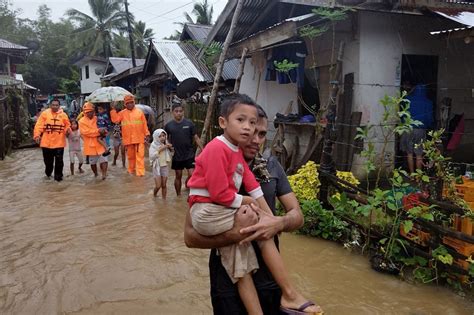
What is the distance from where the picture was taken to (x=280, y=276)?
205cm

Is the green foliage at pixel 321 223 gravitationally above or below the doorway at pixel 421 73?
below

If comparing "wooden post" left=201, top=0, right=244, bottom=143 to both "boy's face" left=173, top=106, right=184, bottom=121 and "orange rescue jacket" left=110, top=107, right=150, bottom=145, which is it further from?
"orange rescue jacket" left=110, top=107, right=150, bottom=145

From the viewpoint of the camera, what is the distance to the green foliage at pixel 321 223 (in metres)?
5.20

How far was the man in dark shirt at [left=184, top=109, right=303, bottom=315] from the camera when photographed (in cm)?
200

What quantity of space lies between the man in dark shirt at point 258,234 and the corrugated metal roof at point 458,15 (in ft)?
16.4

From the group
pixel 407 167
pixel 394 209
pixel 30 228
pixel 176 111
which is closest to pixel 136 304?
pixel 394 209

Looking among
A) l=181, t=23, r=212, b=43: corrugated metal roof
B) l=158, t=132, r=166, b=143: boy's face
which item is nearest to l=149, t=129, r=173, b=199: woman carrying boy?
l=158, t=132, r=166, b=143: boy's face

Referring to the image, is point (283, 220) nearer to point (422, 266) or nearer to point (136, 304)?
point (136, 304)

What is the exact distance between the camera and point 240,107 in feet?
6.89

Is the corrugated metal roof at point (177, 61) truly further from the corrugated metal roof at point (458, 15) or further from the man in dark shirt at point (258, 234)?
the man in dark shirt at point (258, 234)

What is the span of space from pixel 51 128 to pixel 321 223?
22.2 ft

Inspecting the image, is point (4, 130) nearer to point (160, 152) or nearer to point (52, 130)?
point (52, 130)

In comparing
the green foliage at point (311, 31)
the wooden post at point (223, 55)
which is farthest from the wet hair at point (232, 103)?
the wooden post at point (223, 55)

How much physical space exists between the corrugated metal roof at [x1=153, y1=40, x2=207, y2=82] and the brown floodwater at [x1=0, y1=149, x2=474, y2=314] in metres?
9.41
